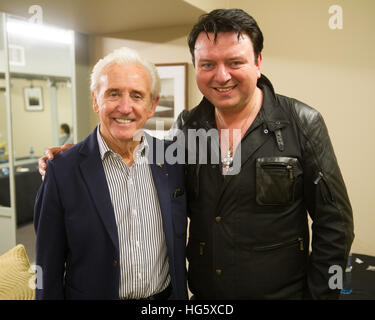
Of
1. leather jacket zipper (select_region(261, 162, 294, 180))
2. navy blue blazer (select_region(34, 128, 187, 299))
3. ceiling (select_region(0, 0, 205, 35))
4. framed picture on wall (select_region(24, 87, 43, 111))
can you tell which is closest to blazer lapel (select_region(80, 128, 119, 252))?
navy blue blazer (select_region(34, 128, 187, 299))

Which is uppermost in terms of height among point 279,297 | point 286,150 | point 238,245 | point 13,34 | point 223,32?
point 13,34

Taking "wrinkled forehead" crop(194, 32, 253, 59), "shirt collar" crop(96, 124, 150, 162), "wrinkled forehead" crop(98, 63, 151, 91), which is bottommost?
"shirt collar" crop(96, 124, 150, 162)

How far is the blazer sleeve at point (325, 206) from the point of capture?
1.30 m

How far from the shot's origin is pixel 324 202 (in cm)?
132

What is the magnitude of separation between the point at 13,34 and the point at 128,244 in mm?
5790

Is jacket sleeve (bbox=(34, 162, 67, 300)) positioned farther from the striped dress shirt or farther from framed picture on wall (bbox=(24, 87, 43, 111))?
framed picture on wall (bbox=(24, 87, 43, 111))

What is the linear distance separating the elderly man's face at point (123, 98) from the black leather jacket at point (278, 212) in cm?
38

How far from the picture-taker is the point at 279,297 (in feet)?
4.44

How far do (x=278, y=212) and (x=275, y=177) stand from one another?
0.49 feet

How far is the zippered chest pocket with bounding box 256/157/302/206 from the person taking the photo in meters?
1.32

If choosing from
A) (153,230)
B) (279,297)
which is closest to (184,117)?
(153,230)

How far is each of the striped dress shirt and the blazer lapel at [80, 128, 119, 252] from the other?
0.11ft

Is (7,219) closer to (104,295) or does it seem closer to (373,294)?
(104,295)

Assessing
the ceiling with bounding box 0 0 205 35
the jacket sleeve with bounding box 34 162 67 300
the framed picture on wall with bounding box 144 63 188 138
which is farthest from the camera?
the framed picture on wall with bounding box 144 63 188 138
